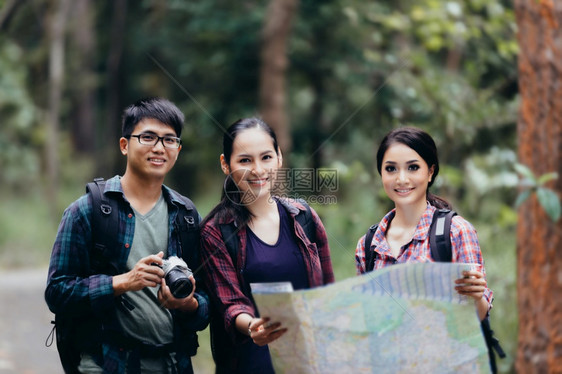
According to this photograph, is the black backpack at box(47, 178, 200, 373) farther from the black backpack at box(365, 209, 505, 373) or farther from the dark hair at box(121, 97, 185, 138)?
the black backpack at box(365, 209, 505, 373)

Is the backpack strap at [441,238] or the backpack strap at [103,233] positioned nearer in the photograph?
the backpack strap at [441,238]

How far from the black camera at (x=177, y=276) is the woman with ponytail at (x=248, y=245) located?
0.25 m

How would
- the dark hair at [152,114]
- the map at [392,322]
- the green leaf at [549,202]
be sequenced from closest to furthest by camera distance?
the map at [392,322], the dark hair at [152,114], the green leaf at [549,202]

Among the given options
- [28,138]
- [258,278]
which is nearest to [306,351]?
[258,278]

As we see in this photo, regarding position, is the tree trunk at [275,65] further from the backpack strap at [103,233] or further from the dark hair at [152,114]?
the backpack strap at [103,233]

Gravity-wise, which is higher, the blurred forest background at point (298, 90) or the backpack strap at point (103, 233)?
the blurred forest background at point (298, 90)

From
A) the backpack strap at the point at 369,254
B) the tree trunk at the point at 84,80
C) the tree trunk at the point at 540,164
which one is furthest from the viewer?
the tree trunk at the point at 84,80

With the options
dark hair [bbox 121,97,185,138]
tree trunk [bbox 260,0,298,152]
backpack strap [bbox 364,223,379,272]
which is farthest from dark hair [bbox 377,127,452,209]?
tree trunk [bbox 260,0,298,152]

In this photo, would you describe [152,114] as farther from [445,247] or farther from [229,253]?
[445,247]

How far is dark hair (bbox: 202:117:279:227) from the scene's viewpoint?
2.93m

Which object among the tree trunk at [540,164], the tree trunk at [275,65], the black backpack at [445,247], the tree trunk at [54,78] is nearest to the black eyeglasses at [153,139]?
the black backpack at [445,247]

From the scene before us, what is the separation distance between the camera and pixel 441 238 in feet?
8.25

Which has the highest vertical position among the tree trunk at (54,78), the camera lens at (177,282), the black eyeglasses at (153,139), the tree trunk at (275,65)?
the tree trunk at (54,78)

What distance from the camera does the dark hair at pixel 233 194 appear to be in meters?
2.93
